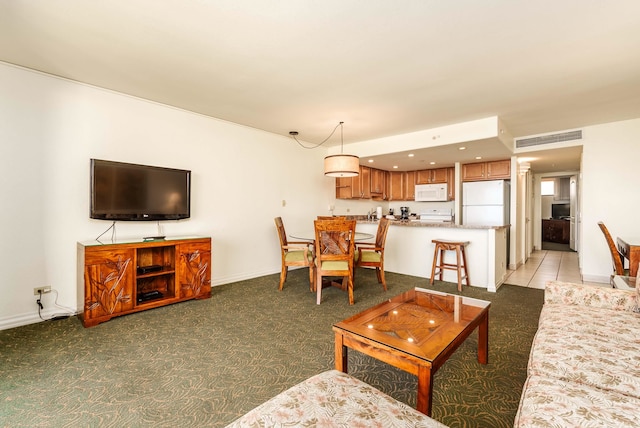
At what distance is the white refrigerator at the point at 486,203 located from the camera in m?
5.42

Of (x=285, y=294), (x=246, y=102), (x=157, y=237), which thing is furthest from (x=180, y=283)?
(x=246, y=102)

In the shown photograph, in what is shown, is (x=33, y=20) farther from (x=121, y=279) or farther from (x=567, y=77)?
(x=567, y=77)

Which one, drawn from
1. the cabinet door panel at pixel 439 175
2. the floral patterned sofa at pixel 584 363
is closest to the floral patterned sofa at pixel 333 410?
the floral patterned sofa at pixel 584 363

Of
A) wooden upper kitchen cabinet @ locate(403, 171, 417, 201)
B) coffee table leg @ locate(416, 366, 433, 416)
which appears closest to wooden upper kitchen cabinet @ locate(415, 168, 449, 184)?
wooden upper kitchen cabinet @ locate(403, 171, 417, 201)

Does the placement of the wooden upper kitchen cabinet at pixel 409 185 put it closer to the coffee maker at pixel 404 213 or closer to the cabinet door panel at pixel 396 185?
the cabinet door panel at pixel 396 185

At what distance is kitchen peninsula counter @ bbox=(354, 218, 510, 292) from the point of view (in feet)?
13.3

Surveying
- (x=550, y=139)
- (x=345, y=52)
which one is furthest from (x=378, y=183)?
(x=345, y=52)

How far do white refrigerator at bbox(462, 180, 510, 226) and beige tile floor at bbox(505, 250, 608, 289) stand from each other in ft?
3.22

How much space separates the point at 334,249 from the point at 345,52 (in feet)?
7.03

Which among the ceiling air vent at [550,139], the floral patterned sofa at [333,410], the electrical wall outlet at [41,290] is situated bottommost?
the electrical wall outlet at [41,290]

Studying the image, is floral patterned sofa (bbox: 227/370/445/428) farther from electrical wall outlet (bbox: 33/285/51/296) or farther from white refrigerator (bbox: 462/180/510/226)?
white refrigerator (bbox: 462/180/510/226)

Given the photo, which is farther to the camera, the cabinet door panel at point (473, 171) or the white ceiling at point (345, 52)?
the cabinet door panel at point (473, 171)

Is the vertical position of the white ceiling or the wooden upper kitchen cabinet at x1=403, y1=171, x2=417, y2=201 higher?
the white ceiling

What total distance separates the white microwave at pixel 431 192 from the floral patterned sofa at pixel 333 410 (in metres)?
5.90
